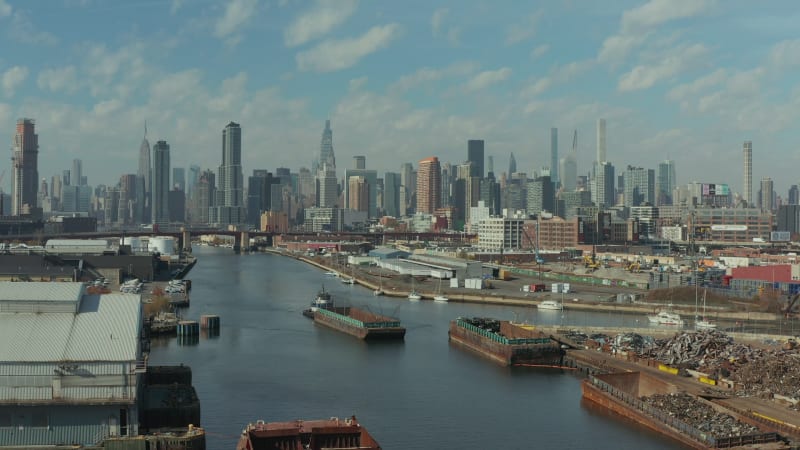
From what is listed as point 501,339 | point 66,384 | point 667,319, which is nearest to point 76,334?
point 66,384

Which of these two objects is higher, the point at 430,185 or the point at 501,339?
the point at 430,185

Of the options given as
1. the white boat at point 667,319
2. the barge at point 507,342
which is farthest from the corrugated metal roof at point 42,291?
the white boat at point 667,319

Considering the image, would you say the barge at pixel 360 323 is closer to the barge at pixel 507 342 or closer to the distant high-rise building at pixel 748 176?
the barge at pixel 507 342

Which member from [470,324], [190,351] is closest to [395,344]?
[470,324]

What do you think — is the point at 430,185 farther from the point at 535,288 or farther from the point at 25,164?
the point at 535,288

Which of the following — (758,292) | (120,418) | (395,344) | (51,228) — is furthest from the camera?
(51,228)

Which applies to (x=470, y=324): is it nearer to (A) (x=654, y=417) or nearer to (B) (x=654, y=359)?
(B) (x=654, y=359)
